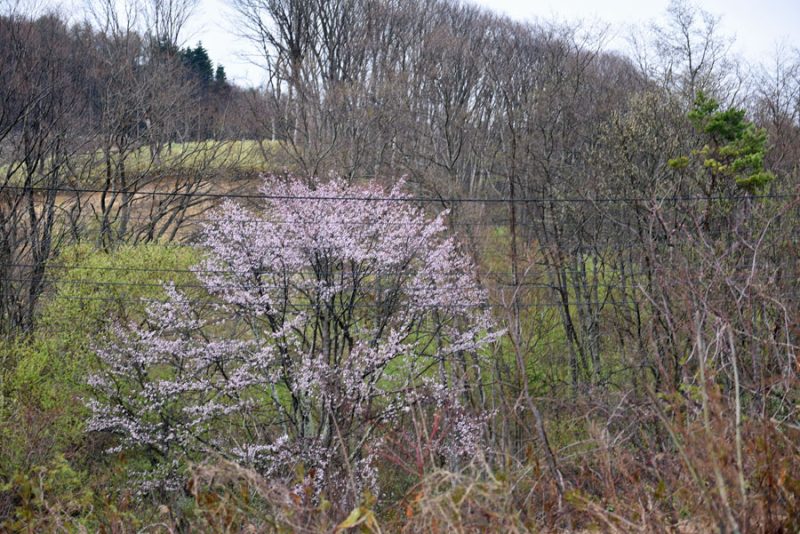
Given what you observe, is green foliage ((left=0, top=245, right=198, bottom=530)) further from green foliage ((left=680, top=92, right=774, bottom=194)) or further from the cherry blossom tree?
green foliage ((left=680, top=92, right=774, bottom=194))

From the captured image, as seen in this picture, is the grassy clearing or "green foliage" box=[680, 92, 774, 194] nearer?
"green foliage" box=[680, 92, 774, 194]

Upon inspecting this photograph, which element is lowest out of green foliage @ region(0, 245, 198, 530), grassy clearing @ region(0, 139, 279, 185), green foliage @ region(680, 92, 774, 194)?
green foliage @ region(0, 245, 198, 530)

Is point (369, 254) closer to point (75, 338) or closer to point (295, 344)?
point (295, 344)

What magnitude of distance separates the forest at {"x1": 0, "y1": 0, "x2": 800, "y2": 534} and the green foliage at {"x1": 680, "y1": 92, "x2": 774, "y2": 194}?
9 cm

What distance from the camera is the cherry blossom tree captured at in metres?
13.2

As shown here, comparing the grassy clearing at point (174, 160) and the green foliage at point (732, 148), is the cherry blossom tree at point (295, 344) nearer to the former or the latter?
the green foliage at point (732, 148)

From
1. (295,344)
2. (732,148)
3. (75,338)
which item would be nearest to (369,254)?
(295,344)

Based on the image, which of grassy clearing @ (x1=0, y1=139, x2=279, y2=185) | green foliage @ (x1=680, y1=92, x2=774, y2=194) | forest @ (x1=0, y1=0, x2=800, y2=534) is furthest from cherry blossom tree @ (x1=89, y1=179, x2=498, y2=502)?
grassy clearing @ (x1=0, y1=139, x2=279, y2=185)

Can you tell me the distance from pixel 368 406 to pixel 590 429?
406 inches

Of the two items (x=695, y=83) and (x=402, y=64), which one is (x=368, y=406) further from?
(x=402, y=64)

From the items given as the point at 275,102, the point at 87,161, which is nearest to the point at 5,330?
the point at 87,161

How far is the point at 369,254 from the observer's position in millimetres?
13664

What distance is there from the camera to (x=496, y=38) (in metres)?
28.7

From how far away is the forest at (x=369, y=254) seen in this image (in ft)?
31.2
